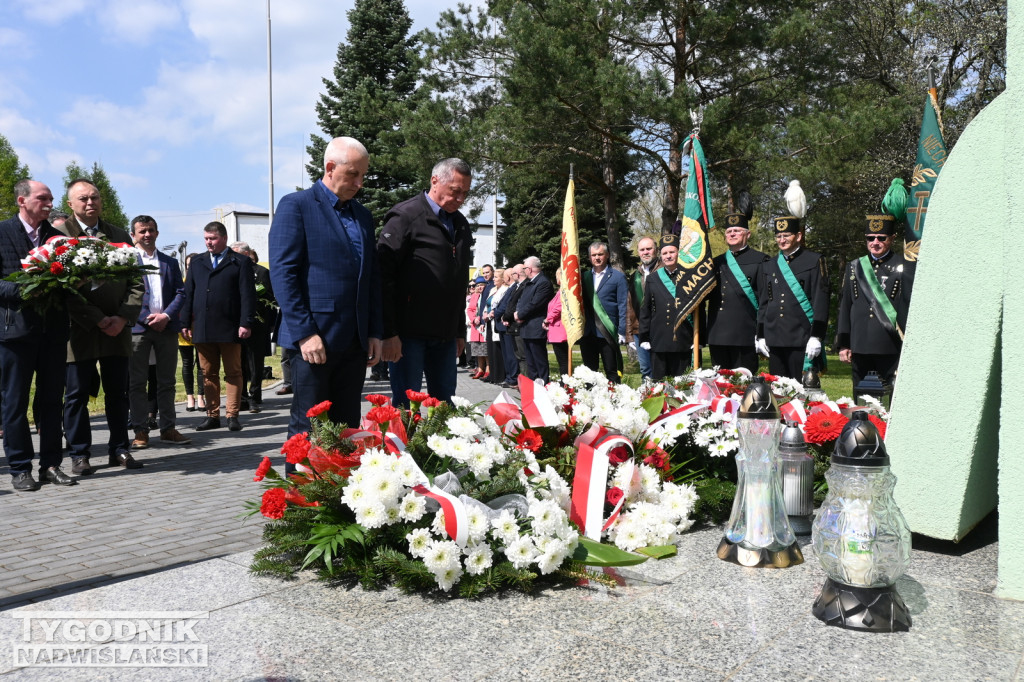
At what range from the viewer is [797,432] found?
13.6 feet

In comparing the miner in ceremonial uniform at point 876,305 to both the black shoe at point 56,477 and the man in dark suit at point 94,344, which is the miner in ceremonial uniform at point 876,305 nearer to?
the man in dark suit at point 94,344

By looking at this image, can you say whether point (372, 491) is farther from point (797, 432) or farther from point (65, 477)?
point (65, 477)

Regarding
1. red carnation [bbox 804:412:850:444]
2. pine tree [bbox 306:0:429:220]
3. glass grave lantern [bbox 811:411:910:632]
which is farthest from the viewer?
pine tree [bbox 306:0:429:220]

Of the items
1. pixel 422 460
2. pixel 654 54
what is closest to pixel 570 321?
pixel 422 460

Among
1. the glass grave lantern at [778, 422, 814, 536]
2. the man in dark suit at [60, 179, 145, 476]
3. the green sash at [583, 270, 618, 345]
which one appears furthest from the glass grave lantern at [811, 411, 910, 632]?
the green sash at [583, 270, 618, 345]

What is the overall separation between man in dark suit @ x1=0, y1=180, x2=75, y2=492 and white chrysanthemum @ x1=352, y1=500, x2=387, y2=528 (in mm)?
3639

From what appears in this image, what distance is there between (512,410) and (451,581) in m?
1.36

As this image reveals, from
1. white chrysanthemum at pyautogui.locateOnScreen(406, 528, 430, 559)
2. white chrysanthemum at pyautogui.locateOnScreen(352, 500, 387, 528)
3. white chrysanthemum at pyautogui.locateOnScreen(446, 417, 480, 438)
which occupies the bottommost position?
white chrysanthemum at pyautogui.locateOnScreen(406, 528, 430, 559)

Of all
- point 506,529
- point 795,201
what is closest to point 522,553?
point 506,529

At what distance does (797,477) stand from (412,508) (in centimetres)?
207

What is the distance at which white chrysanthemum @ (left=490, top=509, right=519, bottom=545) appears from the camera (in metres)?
3.32

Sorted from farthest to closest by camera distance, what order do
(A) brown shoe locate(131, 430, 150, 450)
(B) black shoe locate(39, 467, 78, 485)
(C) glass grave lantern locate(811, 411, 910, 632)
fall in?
(A) brown shoe locate(131, 430, 150, 450) < (B) black shoe locate(39, 467, 78, 485) < (C) glass grave lantern locate(811, 411, 910, 632)

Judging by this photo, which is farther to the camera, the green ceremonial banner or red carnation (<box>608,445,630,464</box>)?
the green ceremonial banner

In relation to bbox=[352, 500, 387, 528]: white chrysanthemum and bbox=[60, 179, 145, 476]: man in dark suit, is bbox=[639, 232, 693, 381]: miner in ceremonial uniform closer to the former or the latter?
bbox=[60, 179, 145, 476]: man in dark suit
